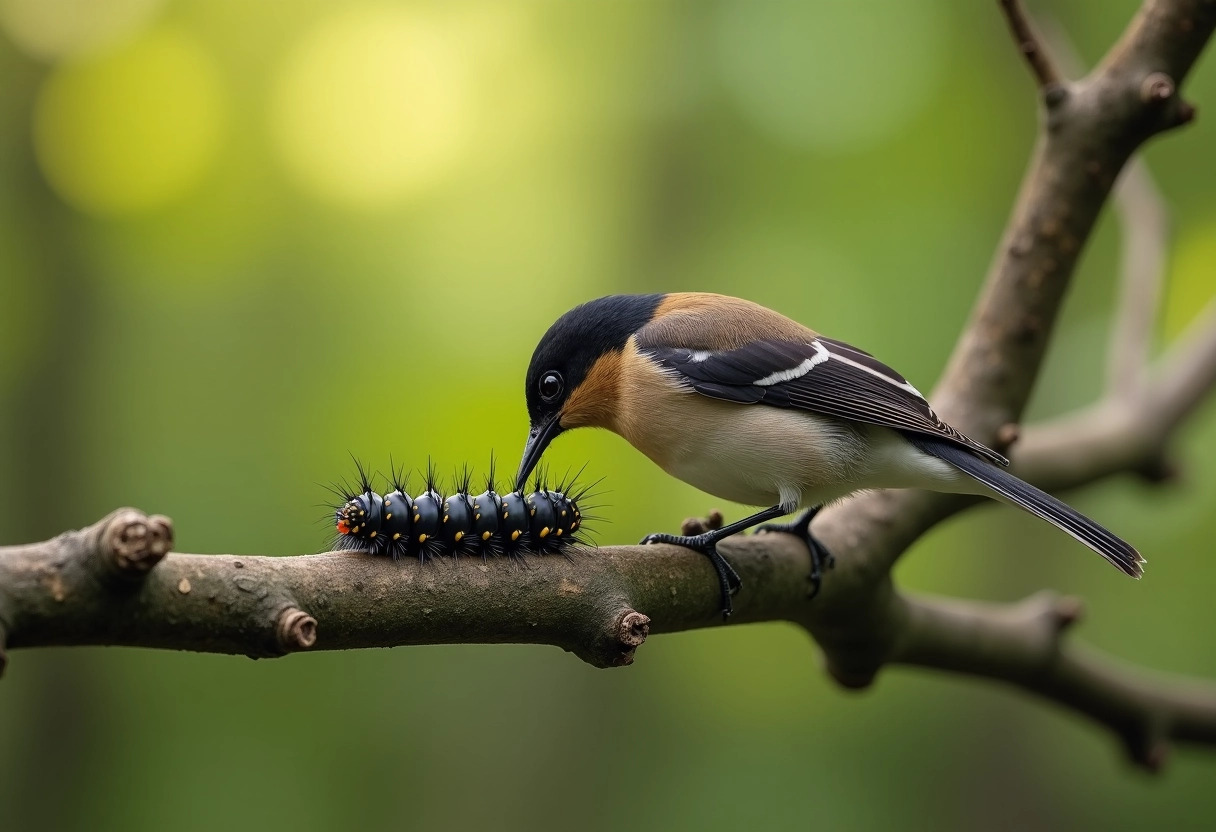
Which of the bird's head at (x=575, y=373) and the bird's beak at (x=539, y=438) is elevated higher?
the bird's head at (x=575, y=373)

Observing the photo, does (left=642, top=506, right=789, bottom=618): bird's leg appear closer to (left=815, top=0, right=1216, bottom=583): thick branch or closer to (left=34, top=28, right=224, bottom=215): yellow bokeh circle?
(left=815, top=0, right=1216, bottom=583): thick branch

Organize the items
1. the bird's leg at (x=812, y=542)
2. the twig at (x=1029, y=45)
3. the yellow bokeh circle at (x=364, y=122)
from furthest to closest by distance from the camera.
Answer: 1. the yellow bokeh circle at (x=364, y=122)
2. the twig at (x=1029, y=45)
3. the bird's leg at (x=812, y=542)

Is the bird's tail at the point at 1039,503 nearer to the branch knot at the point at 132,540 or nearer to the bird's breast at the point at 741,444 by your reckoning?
the bird's breast at the point at 741,444

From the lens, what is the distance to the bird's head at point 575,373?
334cm

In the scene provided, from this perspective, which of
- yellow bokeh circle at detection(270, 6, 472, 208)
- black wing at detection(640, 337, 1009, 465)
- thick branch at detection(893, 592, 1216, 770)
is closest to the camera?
black wing at detection(640, 337, 1009, 465)

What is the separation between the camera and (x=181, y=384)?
8.60m

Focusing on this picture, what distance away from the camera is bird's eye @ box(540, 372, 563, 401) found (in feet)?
11.0

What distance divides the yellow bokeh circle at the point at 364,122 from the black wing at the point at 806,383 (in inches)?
236

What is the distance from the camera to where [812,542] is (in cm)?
306

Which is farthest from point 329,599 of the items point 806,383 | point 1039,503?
point 1039,503

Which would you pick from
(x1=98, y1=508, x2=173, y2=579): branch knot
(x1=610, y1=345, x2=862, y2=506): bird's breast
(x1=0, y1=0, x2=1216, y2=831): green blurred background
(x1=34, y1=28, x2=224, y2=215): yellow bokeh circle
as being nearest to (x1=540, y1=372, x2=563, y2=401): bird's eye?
(x1=610, y1=345, x2=862, y2=506): bird's breast

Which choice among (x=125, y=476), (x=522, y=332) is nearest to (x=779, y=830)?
(x=522, y=332)

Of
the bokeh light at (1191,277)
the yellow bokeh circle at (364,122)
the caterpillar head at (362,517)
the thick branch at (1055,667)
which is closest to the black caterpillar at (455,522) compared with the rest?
the caterpillar head at (362,517)

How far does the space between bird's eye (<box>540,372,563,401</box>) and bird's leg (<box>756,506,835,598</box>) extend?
31.0 inches
